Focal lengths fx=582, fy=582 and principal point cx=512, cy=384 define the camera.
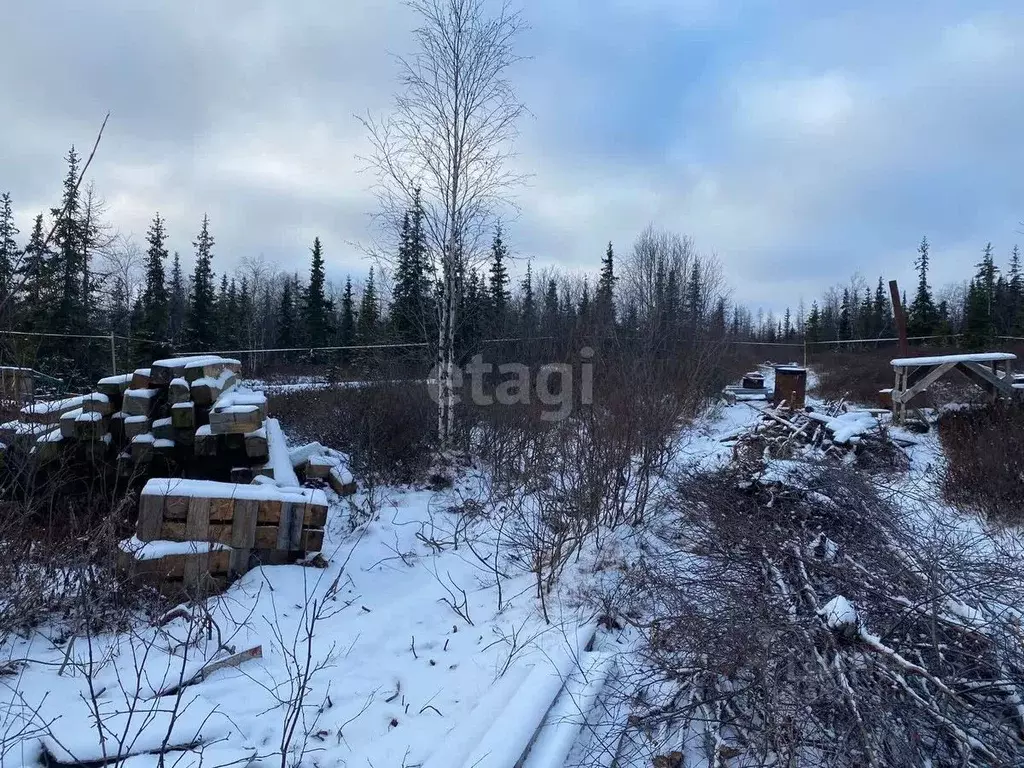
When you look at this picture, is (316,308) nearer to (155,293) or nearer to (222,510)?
(155,293)

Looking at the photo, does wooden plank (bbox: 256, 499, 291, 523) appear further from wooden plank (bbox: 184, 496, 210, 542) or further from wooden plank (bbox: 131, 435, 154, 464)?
wooden plank (bbox: 131, 435, 154, 464)

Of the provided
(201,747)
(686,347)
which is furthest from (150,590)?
(686,347)

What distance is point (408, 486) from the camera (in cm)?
741

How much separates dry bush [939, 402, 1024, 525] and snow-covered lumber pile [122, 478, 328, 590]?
6256mm

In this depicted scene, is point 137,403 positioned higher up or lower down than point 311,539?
higher up

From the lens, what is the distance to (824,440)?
9.25 metres

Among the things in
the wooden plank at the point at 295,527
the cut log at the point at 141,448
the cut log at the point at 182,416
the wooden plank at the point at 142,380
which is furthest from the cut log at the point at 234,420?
the wooden plank at the point at 295,527

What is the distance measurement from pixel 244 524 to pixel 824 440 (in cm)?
853

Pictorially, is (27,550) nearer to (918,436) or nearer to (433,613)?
(433,613)

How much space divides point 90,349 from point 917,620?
44.9ft

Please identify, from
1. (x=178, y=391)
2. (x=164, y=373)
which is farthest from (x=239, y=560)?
(x=164, y=373)

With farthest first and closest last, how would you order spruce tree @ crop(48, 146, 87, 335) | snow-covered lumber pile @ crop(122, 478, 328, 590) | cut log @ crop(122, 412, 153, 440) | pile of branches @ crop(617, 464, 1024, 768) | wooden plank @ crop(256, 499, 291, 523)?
cut log @ crop(122, 412, 153, 440), wooden plank @ crop(256, 499, 291, 523), snow-covered lumber pile @ crop(122, 478, 328, 590), pile of branches @ crop(617, 464, 1024, 768), spruce tree @ crop(48, 146, 87, 335)

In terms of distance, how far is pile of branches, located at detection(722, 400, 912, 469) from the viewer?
796cm

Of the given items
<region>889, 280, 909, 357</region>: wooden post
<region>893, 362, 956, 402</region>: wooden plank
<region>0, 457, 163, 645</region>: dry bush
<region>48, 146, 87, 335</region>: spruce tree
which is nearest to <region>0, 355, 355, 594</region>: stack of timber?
<region>0, 457, 163, 645</region>: dry bush
